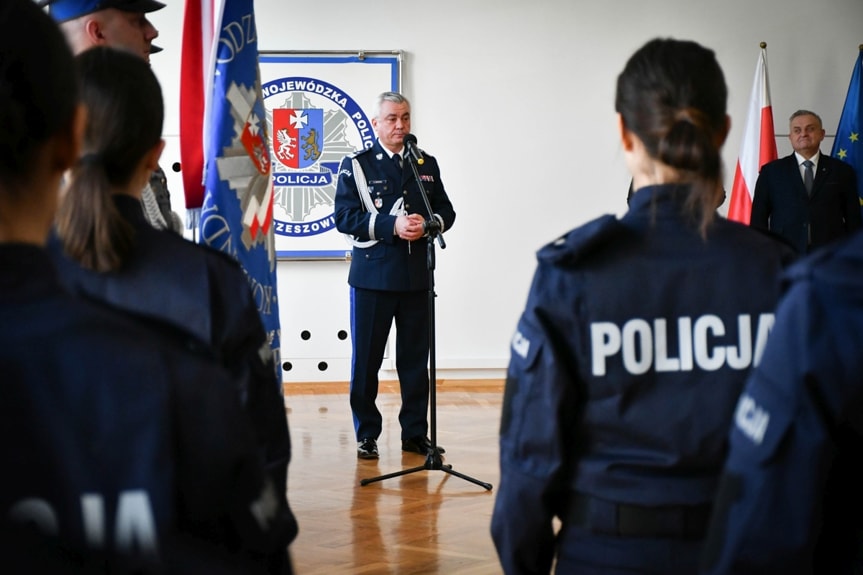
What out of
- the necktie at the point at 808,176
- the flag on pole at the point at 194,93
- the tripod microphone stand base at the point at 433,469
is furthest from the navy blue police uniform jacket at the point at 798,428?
the necktie at the point at 808,176

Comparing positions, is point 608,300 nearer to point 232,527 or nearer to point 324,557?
point 232,527

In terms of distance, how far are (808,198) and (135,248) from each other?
18.9ft

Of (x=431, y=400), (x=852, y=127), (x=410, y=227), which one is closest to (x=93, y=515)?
(x=431, y=400)

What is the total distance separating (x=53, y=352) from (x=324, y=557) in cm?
264

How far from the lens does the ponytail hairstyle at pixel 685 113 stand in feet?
4.71

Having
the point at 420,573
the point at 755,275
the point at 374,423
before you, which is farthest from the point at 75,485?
the point at 374,423

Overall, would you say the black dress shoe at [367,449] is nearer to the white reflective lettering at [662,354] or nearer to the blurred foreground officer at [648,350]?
the blurred foreground officer at [648,350]

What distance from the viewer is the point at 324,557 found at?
3221 mm

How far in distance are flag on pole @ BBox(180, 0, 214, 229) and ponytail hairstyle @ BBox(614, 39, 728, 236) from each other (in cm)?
132

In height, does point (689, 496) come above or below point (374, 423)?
above

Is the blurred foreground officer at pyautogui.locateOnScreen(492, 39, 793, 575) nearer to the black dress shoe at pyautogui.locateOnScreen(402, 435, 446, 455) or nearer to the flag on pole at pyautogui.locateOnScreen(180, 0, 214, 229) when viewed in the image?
the flag on pole at pyautogui.locateOnScreen(180, 0, 214, 229)

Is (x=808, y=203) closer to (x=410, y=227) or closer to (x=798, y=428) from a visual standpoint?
(x=410, y=227)

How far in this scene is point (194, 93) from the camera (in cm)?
262

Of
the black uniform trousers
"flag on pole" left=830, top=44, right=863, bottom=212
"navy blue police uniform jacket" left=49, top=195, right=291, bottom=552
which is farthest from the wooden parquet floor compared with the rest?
"flag on pole" left=830, top=44, right=863, bottom=212
